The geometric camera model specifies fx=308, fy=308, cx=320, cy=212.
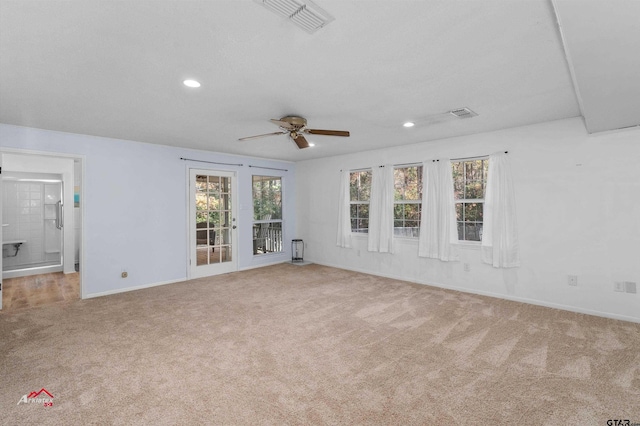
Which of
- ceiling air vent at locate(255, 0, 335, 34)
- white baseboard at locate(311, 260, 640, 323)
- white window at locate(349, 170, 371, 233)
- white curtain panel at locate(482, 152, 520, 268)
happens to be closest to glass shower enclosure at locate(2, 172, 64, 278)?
white window at locate(349, 170, 371, 233)

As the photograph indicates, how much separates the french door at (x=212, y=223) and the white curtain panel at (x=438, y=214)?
3681 mm

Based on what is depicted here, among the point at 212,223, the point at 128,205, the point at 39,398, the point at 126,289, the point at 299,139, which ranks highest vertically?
the point at 299,139

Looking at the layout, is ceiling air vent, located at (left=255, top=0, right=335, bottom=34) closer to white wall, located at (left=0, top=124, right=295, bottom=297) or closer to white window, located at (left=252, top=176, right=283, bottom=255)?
white wall, located at (left=0, top=124, right=295, bottom=297)

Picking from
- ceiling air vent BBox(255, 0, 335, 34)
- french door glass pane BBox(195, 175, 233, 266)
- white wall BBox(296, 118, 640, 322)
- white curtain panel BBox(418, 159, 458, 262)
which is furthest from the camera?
french door glass pane BBox(195, 175, 233, 266)

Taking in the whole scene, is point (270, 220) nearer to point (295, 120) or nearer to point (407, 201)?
point (407, 201)

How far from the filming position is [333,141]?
5137 mm

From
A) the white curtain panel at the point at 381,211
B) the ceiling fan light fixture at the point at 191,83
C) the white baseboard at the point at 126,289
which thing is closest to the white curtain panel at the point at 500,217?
the white curtain panel at the point at 381,211

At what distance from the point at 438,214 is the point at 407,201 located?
711 mm

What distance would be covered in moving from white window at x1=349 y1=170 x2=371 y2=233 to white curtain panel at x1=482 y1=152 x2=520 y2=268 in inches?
88.4

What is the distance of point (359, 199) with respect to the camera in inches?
249

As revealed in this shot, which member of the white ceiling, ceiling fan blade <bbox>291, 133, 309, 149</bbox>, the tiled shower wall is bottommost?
the tiled shower wall

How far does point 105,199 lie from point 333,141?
3667mm

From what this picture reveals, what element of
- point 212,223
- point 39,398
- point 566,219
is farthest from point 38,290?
point 566,219

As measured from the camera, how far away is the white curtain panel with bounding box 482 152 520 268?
426cm
